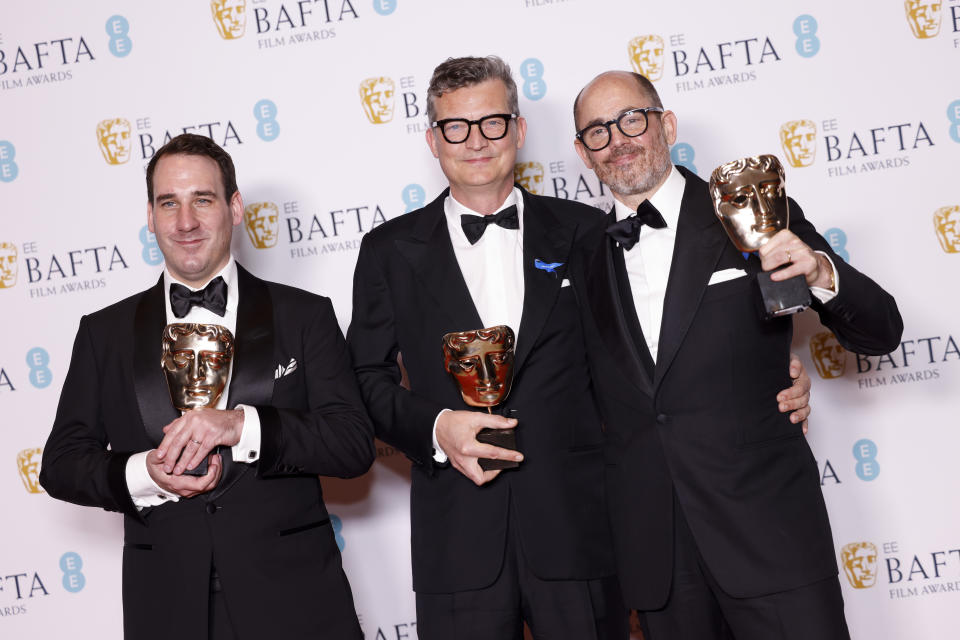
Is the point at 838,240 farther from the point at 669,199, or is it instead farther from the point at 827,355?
the point at 669,199

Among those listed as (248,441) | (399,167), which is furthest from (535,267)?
(399,167)

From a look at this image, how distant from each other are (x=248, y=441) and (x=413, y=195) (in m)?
1.57

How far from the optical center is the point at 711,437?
2266 millimetres

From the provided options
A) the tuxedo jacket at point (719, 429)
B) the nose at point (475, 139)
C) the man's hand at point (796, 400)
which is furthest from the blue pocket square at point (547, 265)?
the man's hand at point (796, 400)

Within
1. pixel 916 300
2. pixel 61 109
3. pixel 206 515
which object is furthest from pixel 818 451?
pixel 61 109

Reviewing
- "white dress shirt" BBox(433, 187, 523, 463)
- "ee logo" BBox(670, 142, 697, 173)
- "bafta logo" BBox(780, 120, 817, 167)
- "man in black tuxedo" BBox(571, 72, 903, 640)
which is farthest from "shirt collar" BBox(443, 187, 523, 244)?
"bafta logo" BBox(780, 120, 817, 167)

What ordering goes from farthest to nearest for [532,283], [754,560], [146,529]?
[532,283] < [146,529] < [754,560]

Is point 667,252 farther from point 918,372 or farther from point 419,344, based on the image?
point 918,372

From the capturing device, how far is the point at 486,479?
242 cm

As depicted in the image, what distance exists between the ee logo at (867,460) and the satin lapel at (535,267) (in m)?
1.62

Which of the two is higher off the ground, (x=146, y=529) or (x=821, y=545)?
(x=146, y=529)

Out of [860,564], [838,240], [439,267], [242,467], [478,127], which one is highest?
[478,127]

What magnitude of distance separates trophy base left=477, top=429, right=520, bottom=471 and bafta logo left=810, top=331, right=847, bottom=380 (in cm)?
170

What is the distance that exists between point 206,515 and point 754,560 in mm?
1377
